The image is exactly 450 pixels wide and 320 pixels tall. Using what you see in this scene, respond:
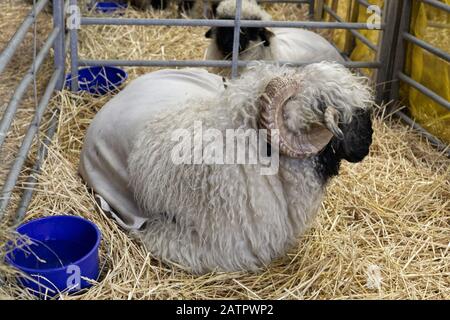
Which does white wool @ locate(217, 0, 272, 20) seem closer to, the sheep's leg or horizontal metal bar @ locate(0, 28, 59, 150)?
horizontal metal bar @ locate(0, 28, 59, 150)

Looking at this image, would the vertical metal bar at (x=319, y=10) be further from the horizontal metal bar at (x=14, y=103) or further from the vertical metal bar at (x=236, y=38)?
the horizontal metal bar at (x=14, y=103)

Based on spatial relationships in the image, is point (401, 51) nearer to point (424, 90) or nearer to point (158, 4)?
point (424, 90)

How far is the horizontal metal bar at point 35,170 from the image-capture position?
314 cm

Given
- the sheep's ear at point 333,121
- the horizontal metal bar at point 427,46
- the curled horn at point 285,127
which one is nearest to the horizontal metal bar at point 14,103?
the curled horn at point 285,127

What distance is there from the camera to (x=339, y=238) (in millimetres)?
3299

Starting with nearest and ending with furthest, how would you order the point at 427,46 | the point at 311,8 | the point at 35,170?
the point at 35,170, the point at 427,46, the point at 311,8

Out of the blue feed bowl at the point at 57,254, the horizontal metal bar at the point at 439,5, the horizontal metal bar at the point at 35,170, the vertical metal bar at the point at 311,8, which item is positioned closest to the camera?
the blue feed bowl at the point at 57,254

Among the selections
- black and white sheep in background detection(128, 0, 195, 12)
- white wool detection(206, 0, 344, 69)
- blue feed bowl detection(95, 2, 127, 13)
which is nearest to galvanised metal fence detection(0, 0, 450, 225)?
white wool detection(206, 0, 344, 69)

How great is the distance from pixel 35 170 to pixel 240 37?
213 cm

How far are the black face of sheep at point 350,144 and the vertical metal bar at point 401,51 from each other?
2349 mm

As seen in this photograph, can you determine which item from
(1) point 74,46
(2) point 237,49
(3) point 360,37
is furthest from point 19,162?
(3) point 360,37

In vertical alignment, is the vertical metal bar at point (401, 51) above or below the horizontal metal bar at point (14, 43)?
below

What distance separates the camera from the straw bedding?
114 inches

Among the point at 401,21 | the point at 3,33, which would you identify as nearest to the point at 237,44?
the point at 401,21
